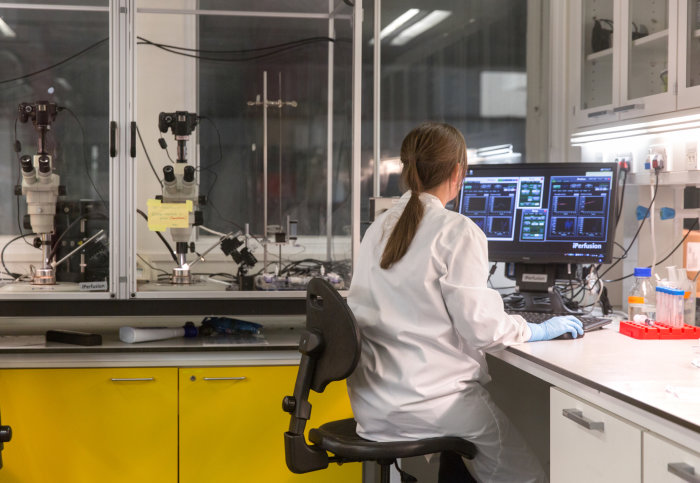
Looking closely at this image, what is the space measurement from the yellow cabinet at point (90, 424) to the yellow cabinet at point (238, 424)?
59 mm

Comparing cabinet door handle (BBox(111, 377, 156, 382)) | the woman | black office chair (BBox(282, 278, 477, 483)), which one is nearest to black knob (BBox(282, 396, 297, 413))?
black office chair (BBox(282, 278, 477, 483))

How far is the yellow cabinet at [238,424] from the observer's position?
260 cm

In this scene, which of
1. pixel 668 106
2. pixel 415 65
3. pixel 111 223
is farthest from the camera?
pixel 415 65

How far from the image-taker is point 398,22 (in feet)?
11.1

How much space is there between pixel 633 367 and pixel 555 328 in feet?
1.21

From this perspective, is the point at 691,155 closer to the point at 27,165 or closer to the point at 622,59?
the point at 622,59

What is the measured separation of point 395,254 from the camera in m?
1.87

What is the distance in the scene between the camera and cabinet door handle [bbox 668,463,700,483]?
50.3 inches

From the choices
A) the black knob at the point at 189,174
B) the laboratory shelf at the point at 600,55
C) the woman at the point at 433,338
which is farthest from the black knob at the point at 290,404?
the laboratory shelf at the point at 600,55

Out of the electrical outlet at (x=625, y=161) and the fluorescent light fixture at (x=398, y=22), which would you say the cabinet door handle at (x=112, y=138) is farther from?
the electrical outlet at (x=625, y=161)

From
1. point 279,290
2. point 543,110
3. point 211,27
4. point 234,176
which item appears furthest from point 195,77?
point 543,110

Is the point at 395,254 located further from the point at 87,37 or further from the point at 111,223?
the point at 87,37

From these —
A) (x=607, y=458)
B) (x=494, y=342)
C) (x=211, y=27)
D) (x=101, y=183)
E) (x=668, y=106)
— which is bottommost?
(x=607, y=458)

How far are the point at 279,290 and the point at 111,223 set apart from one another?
0.62 metres
